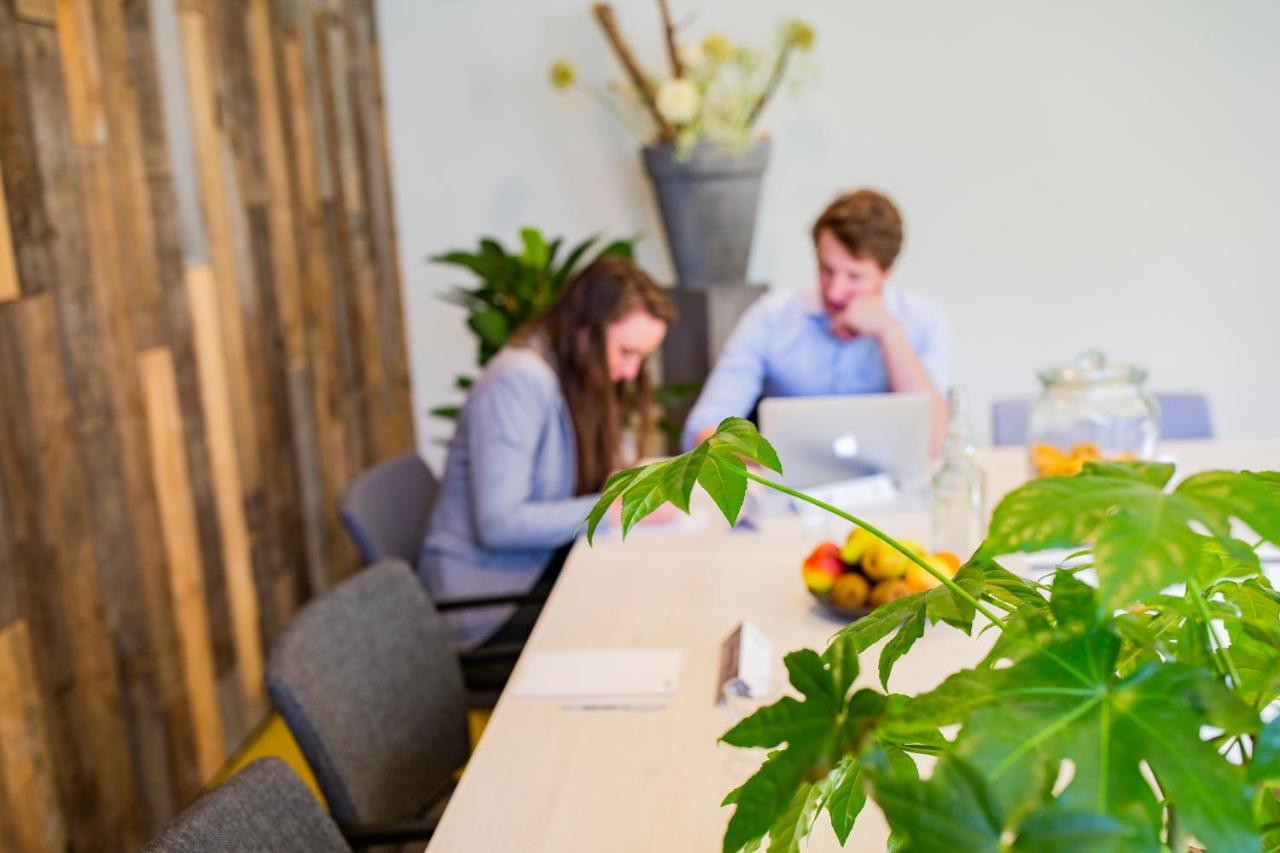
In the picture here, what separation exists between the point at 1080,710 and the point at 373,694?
54.7 inches

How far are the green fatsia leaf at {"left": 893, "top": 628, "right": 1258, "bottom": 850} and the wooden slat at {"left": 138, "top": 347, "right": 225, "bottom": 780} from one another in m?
2.41

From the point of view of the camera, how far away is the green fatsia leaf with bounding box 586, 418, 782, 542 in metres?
0.73

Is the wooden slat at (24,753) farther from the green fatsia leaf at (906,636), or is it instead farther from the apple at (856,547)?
the green fatsia leaf at (906,636)

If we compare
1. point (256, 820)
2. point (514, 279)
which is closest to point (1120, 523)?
point (256, 820)

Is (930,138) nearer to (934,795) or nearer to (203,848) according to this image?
(203,848)

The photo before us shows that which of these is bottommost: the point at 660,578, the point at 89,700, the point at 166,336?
the point at 89,700

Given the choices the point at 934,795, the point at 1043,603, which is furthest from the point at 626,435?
the point at 934,795

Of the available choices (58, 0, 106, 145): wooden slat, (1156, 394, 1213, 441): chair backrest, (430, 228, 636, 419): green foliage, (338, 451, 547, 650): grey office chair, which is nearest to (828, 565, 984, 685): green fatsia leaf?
(338, 451, 547, 650): grey office chair

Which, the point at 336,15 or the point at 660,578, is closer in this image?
the point at 660,578

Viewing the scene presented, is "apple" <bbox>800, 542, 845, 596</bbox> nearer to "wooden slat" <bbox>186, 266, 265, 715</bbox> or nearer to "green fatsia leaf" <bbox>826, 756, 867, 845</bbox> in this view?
"green fatsia leaf" <bbox>826, 756, 867, 845</bbox>

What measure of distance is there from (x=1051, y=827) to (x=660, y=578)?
5.31 ft

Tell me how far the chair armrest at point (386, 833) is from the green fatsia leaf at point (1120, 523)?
109 cm

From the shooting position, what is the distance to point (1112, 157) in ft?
15.1

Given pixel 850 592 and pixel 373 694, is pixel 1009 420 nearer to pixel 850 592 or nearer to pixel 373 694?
pixel 850 592
